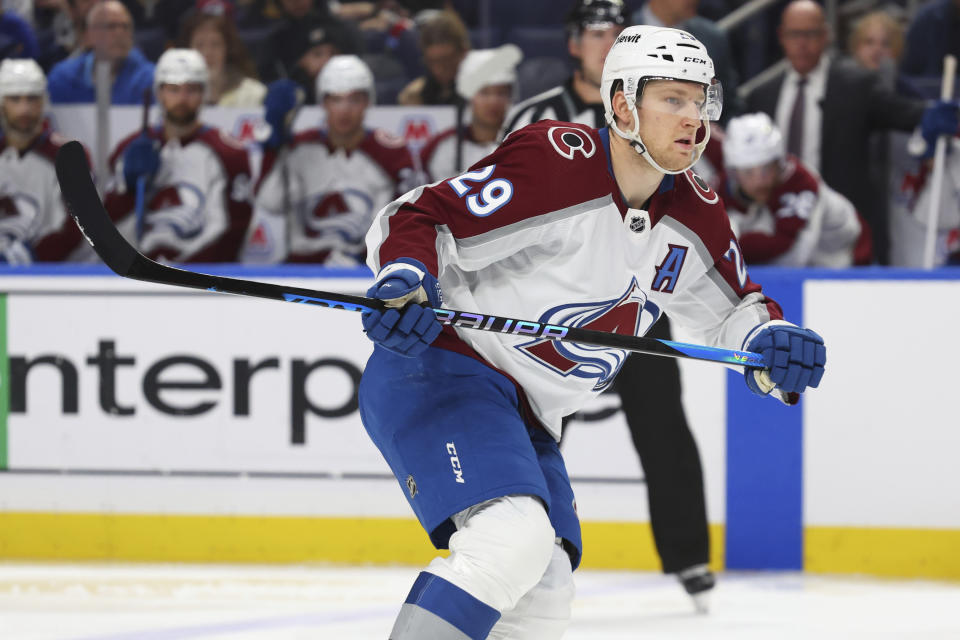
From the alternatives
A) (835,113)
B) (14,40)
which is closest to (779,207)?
(835,113)

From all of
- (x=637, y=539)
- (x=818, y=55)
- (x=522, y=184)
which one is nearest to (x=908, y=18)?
(x=818, y=55)

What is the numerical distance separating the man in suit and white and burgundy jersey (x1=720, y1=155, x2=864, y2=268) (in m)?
0.21

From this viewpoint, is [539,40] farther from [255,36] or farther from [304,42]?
[255,36]

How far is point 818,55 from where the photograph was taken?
483 centimetres

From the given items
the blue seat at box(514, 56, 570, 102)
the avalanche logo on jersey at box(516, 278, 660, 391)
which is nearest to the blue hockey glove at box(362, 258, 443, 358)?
the avalanche logo on jersey at box(516, 278, 660, 391)

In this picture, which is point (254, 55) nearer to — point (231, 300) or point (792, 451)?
point (231, 300)

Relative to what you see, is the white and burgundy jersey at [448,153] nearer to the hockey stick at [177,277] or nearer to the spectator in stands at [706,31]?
the spectator in stands at [706,31]

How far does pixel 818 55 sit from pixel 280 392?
6.85ft

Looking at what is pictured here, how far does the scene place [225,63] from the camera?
18.4 feet

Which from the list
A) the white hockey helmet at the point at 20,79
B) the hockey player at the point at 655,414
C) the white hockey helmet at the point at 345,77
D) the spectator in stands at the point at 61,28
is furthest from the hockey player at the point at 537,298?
the spectator in stands at the point at 61,28

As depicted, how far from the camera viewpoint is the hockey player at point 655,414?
375 centimetres

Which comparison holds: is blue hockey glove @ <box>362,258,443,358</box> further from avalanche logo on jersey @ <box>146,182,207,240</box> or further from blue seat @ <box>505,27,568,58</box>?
blue seat @ <box>505,27,568,58</box>

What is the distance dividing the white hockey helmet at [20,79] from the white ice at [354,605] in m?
1.73

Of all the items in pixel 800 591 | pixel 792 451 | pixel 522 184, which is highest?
pixel 522 184
